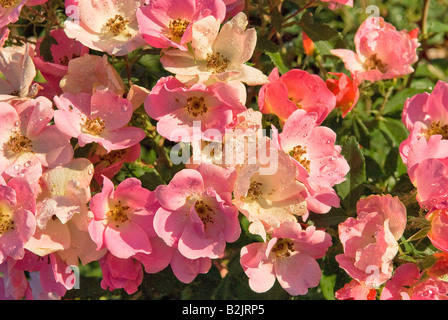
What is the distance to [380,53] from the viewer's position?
1.38 m

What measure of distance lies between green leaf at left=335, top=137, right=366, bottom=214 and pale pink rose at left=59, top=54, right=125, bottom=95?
1.71 ft

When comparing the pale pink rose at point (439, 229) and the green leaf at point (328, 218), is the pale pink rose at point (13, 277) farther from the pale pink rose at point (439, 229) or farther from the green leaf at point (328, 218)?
the pale pink rose at point (439, 229)

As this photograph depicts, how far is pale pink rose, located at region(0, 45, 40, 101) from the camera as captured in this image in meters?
1.06

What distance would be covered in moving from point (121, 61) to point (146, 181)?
1.07 feet

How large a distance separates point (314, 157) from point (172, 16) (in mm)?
406

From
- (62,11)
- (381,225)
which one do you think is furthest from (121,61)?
(381,225)

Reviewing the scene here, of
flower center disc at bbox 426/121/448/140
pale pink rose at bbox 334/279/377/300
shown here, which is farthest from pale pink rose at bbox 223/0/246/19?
pale pink rose at bbox 334/279/377/300

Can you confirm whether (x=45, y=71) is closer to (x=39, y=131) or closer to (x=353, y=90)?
(x=39, y=131)

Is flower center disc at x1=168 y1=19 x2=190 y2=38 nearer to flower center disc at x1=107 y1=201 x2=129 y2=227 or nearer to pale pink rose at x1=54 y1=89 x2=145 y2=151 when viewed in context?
pale pink rose at x1=54 y1=89 x2=145 y2=151

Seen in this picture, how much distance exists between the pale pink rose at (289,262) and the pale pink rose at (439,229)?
197mm

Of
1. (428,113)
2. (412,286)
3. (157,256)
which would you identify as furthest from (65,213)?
(428,113)

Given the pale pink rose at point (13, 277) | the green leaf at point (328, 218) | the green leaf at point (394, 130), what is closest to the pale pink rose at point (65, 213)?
the pale pink rose at point (13, 277)

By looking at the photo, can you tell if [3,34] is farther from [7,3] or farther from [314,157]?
[314,157]

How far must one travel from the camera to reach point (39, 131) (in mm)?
1070
